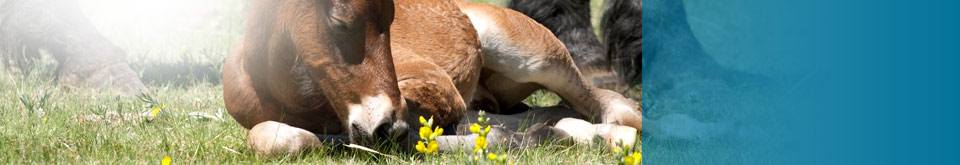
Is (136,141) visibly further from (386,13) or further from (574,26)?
(574,26)

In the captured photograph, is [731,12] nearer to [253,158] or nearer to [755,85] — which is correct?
[755,85]

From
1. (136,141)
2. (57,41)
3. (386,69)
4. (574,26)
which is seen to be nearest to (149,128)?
(136,141)

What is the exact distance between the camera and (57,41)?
7.23 m

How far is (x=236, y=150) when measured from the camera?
13.3 ft

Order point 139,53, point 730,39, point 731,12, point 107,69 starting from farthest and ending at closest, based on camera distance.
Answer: point 731,12, point 730,39, point 139,53, point 107,69

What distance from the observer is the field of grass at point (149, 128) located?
387cm

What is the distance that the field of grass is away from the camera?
387cm

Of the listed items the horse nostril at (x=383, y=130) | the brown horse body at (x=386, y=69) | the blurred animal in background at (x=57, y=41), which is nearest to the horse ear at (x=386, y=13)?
the brown horse body at (x=386, y=69)

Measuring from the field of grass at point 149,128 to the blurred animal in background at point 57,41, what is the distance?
0.11m

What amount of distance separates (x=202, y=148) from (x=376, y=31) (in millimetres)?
767

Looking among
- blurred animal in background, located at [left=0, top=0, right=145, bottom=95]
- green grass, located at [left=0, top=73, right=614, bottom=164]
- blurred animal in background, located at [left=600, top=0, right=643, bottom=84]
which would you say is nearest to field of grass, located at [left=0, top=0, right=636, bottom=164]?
green grass, located at [left=0, top=73, right=614, bottom=164]

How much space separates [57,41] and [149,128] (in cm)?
286

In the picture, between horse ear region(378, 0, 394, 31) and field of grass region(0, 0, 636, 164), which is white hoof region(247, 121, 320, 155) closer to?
field of grass region(0, 0, 636, 164)

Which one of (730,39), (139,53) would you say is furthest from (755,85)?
(139,53)
